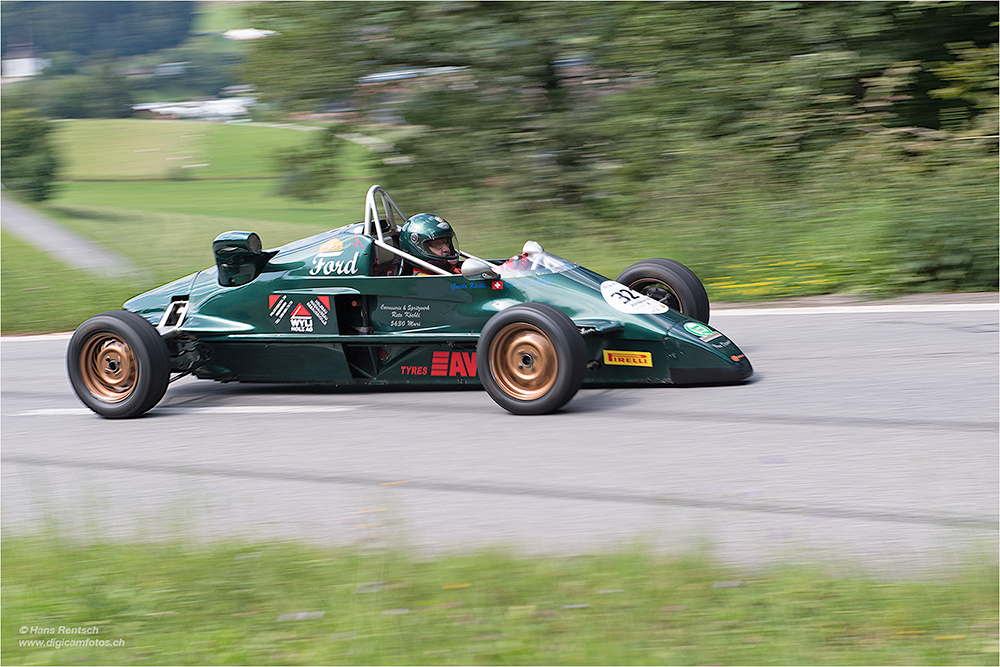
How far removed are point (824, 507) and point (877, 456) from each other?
Result: 83 centimetres

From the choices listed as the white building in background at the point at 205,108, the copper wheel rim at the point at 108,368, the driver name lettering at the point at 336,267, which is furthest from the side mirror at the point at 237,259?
the white building in background at the point at 205,108

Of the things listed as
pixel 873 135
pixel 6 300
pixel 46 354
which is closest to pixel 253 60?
pixel 6 300

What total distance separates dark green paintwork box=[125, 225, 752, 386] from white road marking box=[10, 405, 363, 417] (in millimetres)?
224

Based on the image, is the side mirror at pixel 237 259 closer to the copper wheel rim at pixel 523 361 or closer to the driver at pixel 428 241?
the driver at pixel 428 241

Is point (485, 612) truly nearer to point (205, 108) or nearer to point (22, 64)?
point (205, 108)

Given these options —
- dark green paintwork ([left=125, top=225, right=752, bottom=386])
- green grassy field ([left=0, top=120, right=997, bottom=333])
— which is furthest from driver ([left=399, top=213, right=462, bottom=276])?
green grassy field ([left=0, top=120, right=997, bottom=333])

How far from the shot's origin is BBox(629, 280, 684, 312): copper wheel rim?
7.53 meters

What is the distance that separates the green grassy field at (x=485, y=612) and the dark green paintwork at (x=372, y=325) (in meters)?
2.69

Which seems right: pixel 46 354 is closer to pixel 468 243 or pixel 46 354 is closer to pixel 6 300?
pixel 6 300

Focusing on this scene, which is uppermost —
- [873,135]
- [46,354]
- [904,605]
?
[873,135]

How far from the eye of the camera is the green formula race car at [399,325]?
249 inches

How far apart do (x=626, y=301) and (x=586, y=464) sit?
5.27ft

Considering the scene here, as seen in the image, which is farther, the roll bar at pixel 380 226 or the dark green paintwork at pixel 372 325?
the roll bar at pixel 380 226

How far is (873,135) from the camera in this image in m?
13.7
